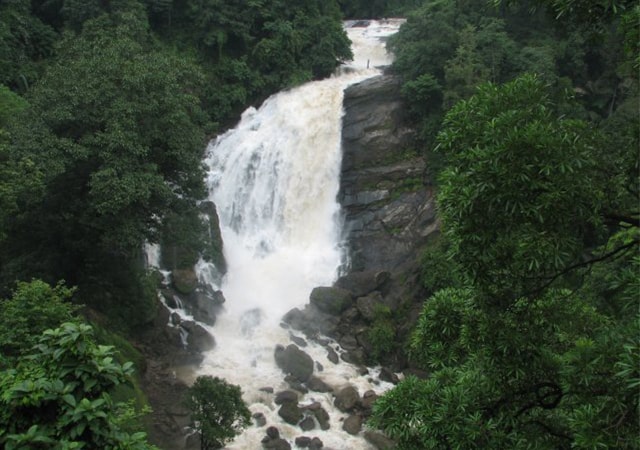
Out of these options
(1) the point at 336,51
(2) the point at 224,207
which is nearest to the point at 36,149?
(2) the point at 224,207

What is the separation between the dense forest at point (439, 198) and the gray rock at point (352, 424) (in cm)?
269

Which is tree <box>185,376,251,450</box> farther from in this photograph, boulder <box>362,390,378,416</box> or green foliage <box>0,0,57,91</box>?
green foliage <box>0,0,57,91</box>

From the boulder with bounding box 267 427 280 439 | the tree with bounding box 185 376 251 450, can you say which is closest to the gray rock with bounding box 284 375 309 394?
the boulder with bounding box 267 427 280 439

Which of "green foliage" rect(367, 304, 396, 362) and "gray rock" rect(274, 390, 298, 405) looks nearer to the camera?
"gray rock" rect(274, 390, 298, 405)

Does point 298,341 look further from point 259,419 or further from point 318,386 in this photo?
point 259,419

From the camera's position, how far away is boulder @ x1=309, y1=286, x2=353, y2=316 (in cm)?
2023

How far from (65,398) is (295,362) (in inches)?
561

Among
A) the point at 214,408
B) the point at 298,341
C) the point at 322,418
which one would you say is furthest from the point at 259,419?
the point at 298,341

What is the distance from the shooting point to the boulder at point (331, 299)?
20.2 m

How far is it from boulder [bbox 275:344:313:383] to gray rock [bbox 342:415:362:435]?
2.20m

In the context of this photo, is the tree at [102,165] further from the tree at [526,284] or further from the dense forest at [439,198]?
the tree at [526,284]

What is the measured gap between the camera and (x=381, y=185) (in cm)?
2380

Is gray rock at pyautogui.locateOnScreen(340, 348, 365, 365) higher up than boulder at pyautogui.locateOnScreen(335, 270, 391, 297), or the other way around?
boulder at pyautogui.locateOnScreen(335, 270, 391, 297)

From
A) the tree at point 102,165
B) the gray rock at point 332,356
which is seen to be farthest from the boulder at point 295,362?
the tree at point 102,165
